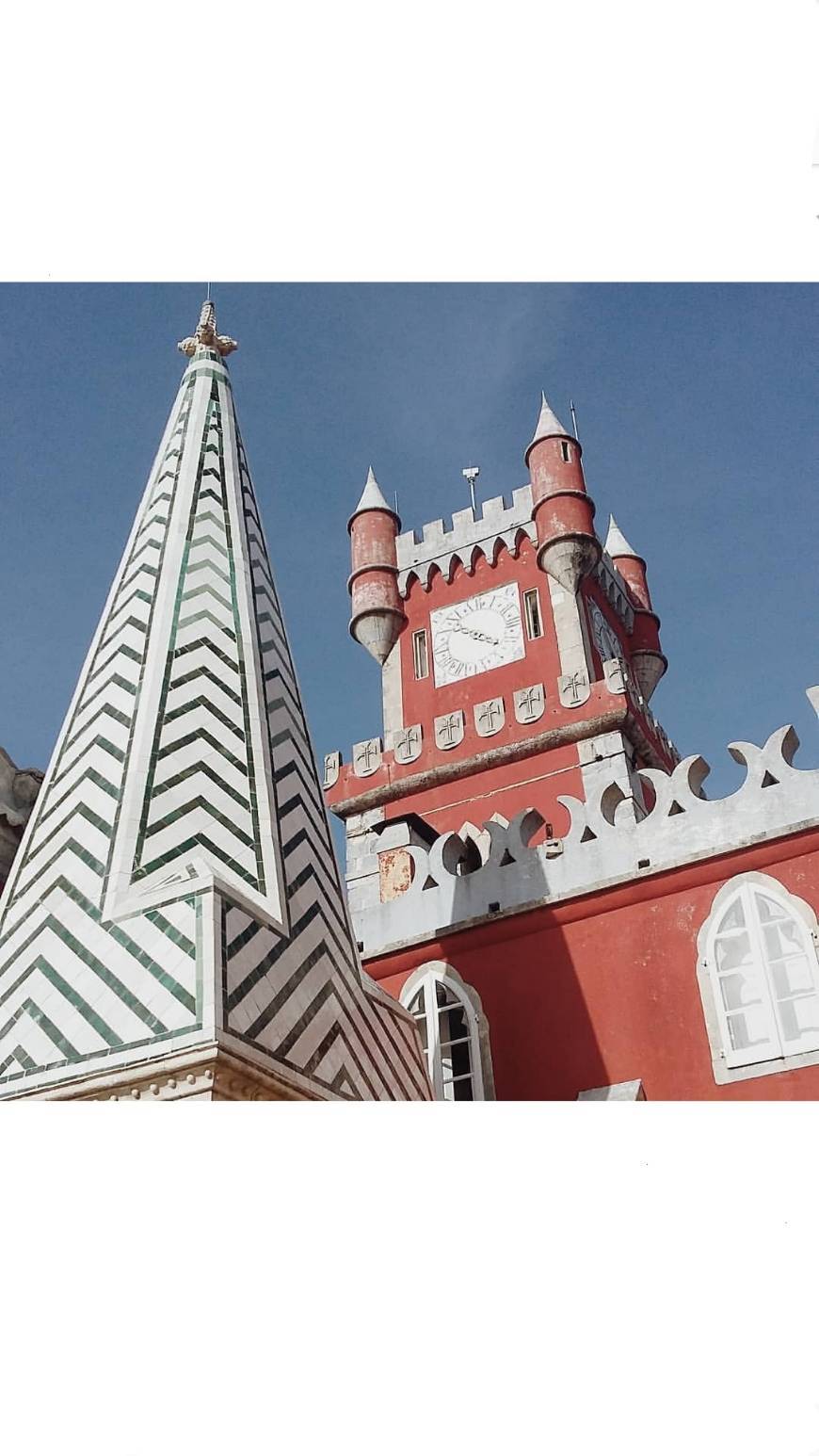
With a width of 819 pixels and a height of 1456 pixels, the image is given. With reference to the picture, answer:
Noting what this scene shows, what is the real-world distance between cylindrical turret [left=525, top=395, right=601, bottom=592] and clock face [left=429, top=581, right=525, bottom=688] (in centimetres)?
97

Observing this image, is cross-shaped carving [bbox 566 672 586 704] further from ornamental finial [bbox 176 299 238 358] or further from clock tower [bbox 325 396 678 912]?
ornamental finial [bbox 176 299 238 358]

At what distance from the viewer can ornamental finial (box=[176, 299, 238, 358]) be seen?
8820mm

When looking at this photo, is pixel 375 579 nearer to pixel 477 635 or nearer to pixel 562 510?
pixel 477 635

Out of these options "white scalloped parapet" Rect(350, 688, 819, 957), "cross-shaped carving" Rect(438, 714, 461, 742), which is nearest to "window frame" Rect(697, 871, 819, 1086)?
"white scalloped parapet" Rect(350, 688, 819, 957)

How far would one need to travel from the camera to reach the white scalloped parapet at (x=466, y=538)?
21625mm

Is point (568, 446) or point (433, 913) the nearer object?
point (433, 913)

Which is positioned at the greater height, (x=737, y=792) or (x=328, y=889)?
(x=737, y=792)

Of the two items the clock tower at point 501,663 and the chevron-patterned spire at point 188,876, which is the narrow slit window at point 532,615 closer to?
the clock tower at point 501,663

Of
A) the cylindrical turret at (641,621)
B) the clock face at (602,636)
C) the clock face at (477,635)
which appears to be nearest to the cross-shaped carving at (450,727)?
the clock face at (477,635)
